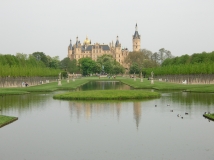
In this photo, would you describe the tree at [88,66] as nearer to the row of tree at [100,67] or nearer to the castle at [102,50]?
the row of tree at [100,67]

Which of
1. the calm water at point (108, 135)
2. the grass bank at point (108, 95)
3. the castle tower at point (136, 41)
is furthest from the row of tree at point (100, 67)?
the calm water at point (108, 135)

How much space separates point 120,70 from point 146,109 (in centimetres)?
10582

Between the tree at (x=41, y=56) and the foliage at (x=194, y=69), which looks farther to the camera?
the tree at (x=41, y=56)

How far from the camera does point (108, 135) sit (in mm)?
15656

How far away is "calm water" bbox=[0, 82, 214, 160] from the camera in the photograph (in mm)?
12938

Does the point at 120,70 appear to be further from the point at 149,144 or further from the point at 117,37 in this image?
the point at 149,144

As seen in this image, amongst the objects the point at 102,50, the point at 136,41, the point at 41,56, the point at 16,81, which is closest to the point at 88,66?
the point at 41,56

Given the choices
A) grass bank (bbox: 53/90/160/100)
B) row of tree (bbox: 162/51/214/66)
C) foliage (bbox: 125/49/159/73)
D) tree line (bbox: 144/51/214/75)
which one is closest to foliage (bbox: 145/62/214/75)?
tree line (bbox: 144/51/214/75)

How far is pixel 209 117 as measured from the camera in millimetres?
19516

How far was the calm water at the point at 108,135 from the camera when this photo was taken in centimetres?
1294

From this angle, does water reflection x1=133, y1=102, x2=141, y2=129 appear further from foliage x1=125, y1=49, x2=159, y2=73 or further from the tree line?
foliage x1=125, y1=49, x2=159, y2=73

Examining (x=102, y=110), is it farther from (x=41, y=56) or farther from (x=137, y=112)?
(x=41, y=56)

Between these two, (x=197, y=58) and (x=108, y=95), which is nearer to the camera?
(x=108, y=95)

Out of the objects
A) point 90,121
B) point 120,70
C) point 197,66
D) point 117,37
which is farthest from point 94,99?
point 117,37
